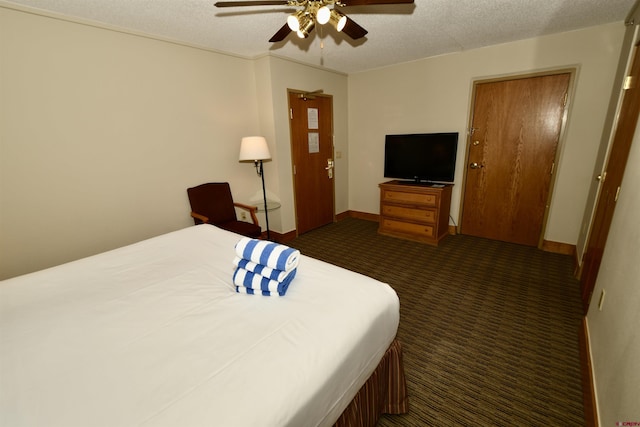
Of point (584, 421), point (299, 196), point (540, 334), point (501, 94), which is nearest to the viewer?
point (584, 421)

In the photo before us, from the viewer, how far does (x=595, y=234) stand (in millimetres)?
2295

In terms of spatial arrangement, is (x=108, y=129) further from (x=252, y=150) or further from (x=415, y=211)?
(x=415, y=211)

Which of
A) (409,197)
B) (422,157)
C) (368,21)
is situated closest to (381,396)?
(409,197)

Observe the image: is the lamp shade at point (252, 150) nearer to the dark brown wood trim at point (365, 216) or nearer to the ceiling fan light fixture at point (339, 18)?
the ceiling fan light fixture at point (339, 18)

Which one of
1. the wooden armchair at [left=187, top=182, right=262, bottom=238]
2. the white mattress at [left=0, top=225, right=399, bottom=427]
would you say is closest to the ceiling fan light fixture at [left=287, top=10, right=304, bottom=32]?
the white mattress at [left=0, top=225, right=399, bottom=427]

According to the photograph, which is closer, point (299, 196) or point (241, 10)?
point (241, 10)

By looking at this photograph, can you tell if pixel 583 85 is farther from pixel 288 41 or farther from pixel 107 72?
pixel 107 72

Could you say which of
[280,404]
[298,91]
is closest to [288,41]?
[298,91]

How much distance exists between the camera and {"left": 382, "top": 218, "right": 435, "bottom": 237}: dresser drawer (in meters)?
3.63

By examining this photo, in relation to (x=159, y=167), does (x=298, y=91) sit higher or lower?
Answer: higher

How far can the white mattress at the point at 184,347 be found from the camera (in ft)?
2.58

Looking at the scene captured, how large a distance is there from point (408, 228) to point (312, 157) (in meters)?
1.75

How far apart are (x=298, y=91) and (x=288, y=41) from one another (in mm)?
810

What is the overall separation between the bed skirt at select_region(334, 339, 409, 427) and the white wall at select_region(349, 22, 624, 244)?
3048mm
